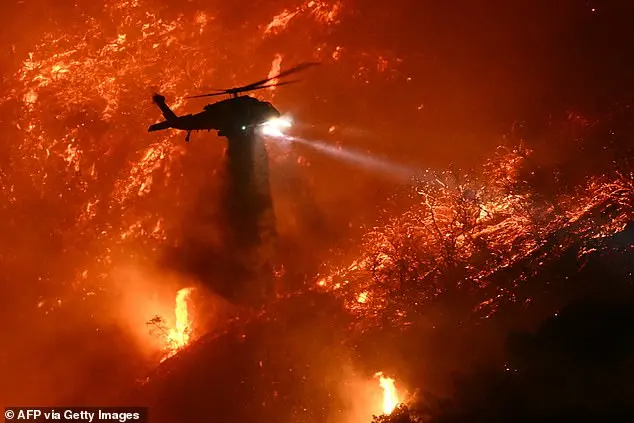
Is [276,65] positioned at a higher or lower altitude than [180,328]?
higher

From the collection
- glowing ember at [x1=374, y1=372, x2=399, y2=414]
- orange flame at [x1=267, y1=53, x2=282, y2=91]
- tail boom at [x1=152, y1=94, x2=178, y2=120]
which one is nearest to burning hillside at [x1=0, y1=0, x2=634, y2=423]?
glowing ember at [x1=374, y1=372, x2=399, y2=414]

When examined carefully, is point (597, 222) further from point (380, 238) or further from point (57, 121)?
point (57, 121)

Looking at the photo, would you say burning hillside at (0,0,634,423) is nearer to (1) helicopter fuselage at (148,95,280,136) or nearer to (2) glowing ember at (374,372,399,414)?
(2) glowing ember at (374,372,399,414)

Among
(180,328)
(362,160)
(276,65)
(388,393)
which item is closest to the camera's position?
(388,393)

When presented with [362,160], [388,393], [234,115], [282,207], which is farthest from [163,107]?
[388,393]

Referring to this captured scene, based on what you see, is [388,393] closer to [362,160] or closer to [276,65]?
[362,160]

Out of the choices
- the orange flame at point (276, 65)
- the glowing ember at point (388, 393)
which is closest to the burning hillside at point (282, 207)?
the glowing ember at point (388, 393)
